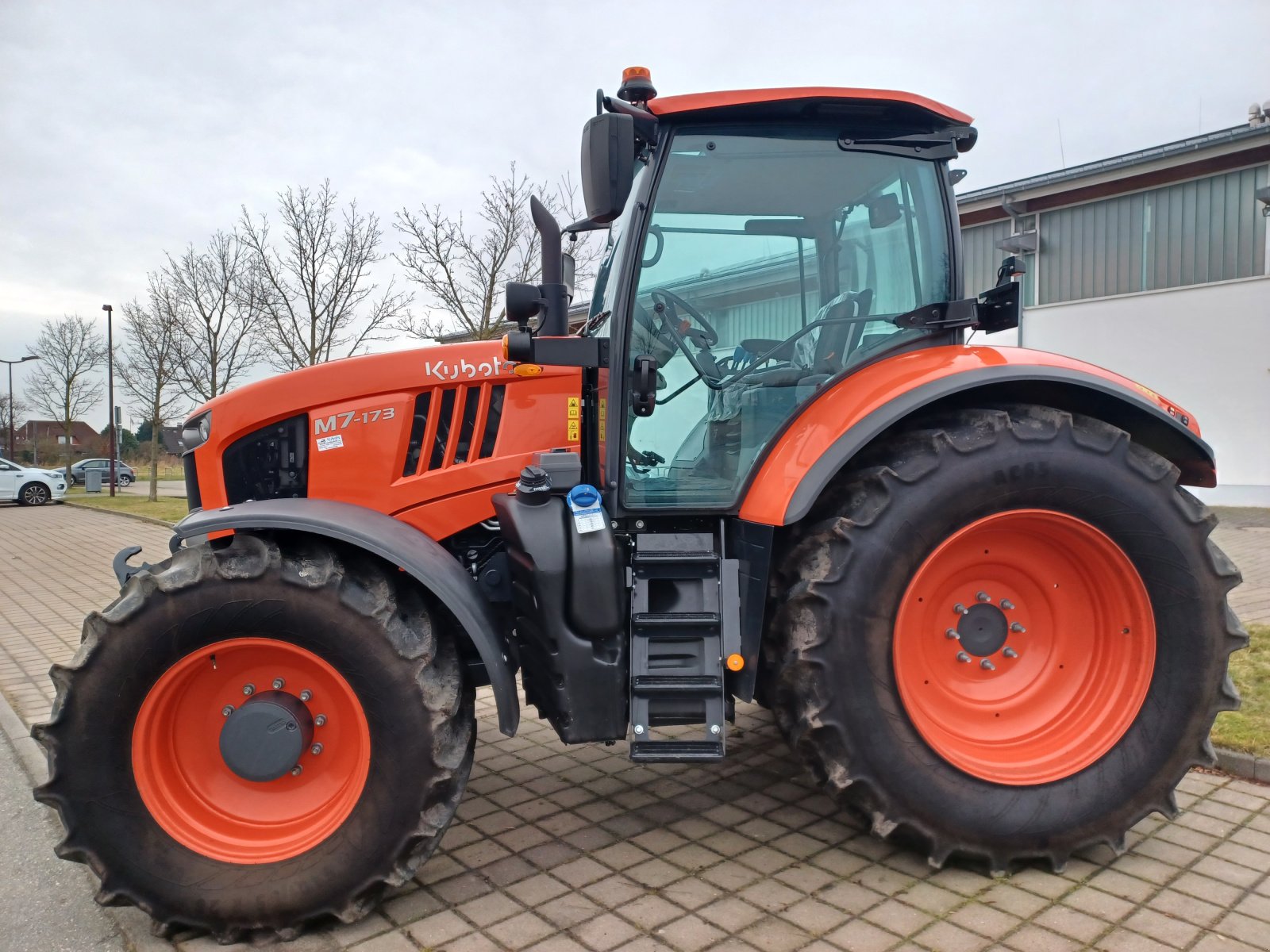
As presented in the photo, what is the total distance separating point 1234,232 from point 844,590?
14.9 metres

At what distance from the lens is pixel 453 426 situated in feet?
10.8

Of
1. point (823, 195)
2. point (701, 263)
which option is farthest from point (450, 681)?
point (823, 195)

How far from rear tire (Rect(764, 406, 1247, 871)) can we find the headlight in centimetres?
209

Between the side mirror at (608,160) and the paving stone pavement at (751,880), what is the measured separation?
215 centimetres

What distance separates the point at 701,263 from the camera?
3.18m

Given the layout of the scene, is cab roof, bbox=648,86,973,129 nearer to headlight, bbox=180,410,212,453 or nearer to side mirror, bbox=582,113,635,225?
side mirror, bbox=582,113,635,225

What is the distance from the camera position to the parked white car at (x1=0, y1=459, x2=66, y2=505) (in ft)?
78.6

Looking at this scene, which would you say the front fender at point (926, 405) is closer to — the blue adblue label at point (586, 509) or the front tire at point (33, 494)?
the blue adblue label at point (586, 509)

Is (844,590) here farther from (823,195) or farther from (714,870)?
(823,195)

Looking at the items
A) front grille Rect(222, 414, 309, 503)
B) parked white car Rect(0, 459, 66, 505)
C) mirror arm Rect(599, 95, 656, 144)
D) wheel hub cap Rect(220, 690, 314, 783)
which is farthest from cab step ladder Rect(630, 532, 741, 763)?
parked white car Rect(0, 459, 66, 505)

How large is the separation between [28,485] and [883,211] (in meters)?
27.1

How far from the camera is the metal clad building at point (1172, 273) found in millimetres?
13992

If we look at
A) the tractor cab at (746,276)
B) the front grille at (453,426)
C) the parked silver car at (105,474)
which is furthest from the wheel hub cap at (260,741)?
the parked silver car at (105,474)

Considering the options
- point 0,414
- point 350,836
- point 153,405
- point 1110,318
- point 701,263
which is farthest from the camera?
point 0,414
